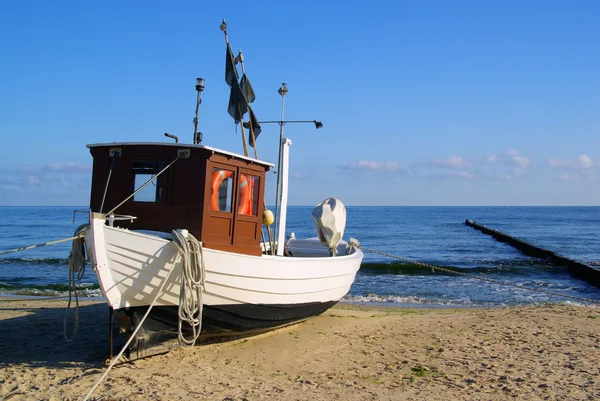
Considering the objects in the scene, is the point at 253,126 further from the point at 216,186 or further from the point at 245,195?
the point at 216,186

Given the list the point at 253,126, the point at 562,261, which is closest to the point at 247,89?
the point at 253,126

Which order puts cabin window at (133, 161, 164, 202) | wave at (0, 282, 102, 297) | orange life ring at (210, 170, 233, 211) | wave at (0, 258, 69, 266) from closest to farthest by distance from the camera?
1. orange life ring at (210, 170, 233, 211)
2. cabin window at (133, 161, 164, 202)
3. wave at (0, 282, 102, 297)
4. wave at (0, 258, 69, 266)

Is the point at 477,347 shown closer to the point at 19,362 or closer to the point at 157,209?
the point at 157,209

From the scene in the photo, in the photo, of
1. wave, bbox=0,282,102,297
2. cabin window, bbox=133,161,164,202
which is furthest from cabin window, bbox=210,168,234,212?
wave, bbox=0,282,102,297

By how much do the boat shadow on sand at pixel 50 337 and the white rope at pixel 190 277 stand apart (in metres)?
1.70

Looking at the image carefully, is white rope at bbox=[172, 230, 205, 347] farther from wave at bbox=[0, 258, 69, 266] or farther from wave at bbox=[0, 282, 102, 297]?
wave at bbox=[0, 258, 69, 266]

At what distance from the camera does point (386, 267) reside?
2342cm

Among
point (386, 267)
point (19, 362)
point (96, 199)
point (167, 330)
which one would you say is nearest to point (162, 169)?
point (96, 199)

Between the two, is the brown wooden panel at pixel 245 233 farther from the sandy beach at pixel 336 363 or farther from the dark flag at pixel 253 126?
the dark flag at pixel 253 126

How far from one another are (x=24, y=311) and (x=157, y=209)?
20.6 ft

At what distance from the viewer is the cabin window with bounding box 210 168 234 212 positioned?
7246 mm

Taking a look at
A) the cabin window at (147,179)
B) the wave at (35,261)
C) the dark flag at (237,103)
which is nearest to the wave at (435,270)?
the dark flag at (237,103)

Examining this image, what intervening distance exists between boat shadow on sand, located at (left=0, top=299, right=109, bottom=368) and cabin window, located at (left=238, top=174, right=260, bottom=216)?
300 centimetres

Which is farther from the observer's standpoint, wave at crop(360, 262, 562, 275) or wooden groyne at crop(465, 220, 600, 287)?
wave at crop(360, 262, 562, 275)
